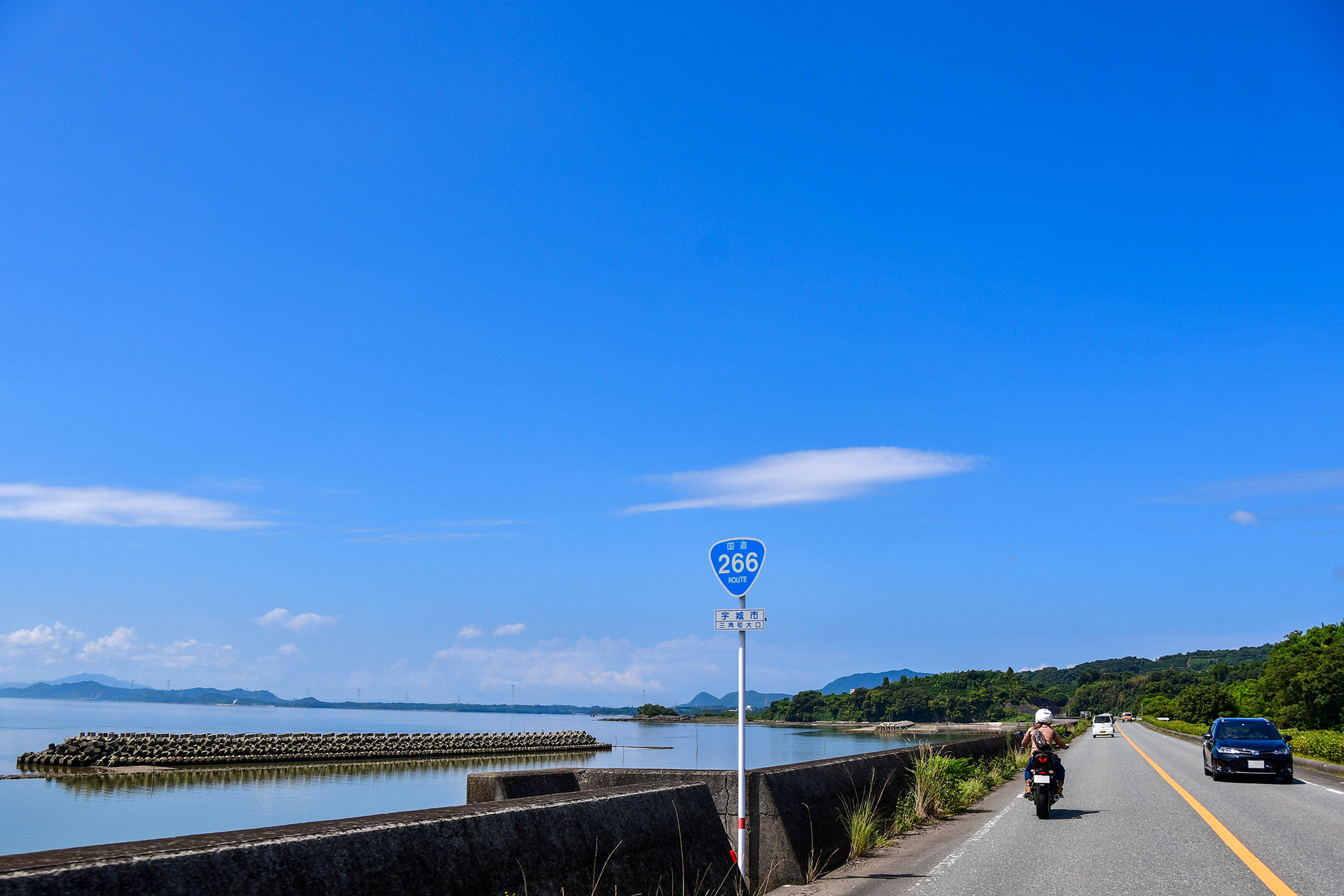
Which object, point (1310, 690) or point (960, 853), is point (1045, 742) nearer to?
point (960, 853)

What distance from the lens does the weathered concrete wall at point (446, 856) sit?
11.2 feet

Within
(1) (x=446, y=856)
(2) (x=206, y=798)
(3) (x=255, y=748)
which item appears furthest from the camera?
(3) (x=255, y=748)

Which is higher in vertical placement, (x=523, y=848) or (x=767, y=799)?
(x=523, y=848)

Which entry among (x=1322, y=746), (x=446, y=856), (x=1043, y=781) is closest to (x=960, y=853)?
(x=1043, y=781)

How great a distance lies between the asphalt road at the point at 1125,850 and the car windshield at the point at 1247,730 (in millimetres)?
3060

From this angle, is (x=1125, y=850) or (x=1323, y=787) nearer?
(x=1125, y=850)

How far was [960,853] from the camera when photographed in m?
10.6

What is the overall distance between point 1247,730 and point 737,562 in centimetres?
1980

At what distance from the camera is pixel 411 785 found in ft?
132

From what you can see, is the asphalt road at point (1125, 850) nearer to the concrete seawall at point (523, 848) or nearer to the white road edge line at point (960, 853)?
the white road edge line at point (960, 853)

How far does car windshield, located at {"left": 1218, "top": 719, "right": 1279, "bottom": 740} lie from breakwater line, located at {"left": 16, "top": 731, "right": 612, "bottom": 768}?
4320 centimetres

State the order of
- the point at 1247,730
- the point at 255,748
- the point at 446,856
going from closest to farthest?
the point at 446,856 → the point at 1247,730 → the point at 255,748

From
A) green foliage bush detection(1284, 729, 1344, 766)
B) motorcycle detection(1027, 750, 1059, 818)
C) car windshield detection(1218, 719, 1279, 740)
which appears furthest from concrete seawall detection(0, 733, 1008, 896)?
green foliage bush detection(1284, 729, 1344, 766)

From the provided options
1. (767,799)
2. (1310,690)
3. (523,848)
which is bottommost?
(1310,690)
